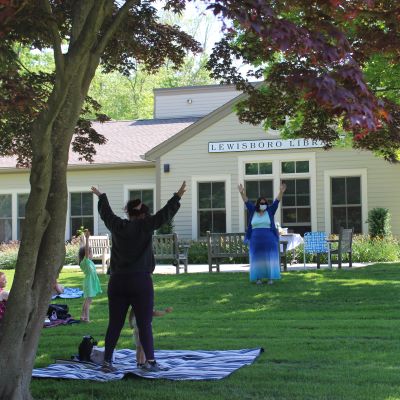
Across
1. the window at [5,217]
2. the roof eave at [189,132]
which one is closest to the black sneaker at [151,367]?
the roof eave at [189,132]

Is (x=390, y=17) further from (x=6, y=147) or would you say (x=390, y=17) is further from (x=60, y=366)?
(x=6, y=147)

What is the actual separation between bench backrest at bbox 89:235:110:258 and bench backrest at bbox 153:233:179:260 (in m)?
2.10

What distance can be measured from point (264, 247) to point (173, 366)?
6058 mm

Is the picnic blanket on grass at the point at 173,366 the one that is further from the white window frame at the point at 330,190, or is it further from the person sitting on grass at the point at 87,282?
the white window frame at the point at 330,190

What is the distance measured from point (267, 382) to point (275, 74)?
4307 millimetres

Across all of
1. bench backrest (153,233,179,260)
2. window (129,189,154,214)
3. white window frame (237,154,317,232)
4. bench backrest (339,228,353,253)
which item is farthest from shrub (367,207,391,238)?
window (129,189,154,214)

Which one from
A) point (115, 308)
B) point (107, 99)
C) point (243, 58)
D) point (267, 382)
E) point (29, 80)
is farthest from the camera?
point (107, 99)

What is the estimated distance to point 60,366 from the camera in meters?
6.47

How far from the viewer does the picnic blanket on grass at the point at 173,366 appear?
5.96m

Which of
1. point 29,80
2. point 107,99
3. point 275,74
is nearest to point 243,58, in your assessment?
point 275,74

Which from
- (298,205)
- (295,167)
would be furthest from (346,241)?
(295,167)

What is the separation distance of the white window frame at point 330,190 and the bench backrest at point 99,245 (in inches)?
265

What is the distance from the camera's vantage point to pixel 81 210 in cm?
2311

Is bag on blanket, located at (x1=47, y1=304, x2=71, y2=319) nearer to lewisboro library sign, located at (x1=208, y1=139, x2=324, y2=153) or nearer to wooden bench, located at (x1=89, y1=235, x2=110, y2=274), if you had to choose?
wooden bench, located at (x1=89, y1=235, x2=110, y2=274)
